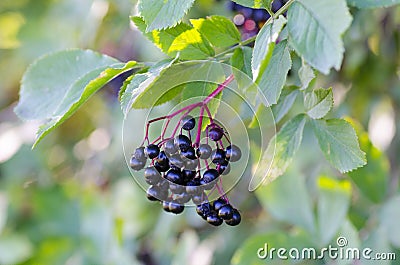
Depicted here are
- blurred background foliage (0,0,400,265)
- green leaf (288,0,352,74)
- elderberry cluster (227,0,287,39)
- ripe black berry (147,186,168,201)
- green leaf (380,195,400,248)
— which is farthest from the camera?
blurred background foliage (0,0,400,265)

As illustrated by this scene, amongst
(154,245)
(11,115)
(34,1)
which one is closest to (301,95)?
(154,245)

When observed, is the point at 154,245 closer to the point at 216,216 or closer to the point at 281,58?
the point at 216,216

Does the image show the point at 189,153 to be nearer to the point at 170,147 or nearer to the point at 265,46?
the point at 170,147

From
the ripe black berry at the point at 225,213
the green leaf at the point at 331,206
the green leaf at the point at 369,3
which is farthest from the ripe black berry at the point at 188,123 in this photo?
the green leaf at the point at 331,206

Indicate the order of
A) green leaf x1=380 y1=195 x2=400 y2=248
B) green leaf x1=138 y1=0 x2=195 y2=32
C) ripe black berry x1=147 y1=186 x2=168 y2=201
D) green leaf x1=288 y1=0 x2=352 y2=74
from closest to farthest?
green leaf x1=288 y1=0 x2=352 y2=74
green leaf x1=138 y1=0 x2=195 y2=32
ripe black berry x1=147 y1=186 x2=168 y2=201
green leaf x1=380 y1=195 x2=400 y2=248

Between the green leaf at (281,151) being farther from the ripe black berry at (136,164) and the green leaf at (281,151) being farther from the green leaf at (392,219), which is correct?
the green leaf at (392,219)

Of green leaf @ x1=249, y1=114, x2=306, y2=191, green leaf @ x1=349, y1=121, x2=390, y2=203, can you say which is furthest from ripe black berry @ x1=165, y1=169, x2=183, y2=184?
green leaf @ x1=349, y1=121, x2=390, y2=203

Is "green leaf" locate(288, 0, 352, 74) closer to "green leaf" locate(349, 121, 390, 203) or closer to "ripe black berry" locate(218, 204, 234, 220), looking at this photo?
"ripe black berry" locate(218, 204, 234, 220)
